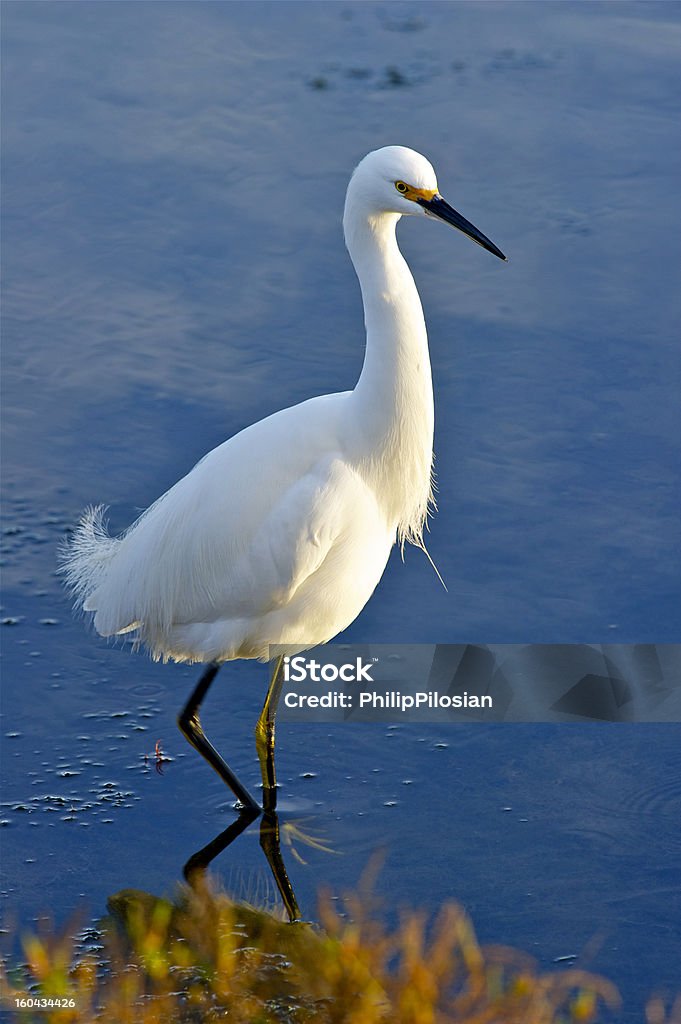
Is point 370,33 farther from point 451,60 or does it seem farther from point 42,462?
point 42,462

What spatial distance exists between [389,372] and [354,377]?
5.62 ft

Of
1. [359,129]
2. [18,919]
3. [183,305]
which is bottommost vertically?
[18,919]

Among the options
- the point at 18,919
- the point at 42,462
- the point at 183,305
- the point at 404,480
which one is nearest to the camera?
the point at 18,919

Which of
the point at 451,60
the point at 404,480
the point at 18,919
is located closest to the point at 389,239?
the point at 404,480

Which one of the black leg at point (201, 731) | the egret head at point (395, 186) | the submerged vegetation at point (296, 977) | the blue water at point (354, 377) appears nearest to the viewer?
the submerged vegetation at point (296, 977)

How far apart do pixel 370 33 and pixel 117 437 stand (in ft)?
10.6

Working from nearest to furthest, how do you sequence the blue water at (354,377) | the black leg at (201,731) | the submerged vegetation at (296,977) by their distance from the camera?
the submerged vegetation at (296,977) → the blue water at (354,377) → the black leg at (201,731)

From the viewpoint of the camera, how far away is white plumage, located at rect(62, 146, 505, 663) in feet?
10.8

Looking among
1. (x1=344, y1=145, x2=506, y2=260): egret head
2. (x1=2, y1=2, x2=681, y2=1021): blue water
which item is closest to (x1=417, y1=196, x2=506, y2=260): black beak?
(x1=344, y1=145, x2=506, y2=260): egret head

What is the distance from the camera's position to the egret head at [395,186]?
3.20 meters

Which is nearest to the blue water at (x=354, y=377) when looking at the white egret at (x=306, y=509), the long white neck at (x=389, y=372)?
the white egret at (x=306, y=509)

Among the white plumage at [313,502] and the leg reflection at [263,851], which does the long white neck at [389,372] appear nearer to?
the white plumage at [313,502]

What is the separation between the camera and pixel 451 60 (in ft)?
23.3

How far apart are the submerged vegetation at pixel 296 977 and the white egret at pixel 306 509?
52cm
